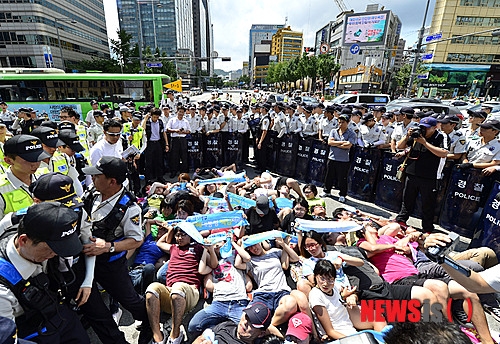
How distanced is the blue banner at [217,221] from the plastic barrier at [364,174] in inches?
162

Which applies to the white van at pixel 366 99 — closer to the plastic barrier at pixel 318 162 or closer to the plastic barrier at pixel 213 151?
→ the plastic barrier at pixel 318 162

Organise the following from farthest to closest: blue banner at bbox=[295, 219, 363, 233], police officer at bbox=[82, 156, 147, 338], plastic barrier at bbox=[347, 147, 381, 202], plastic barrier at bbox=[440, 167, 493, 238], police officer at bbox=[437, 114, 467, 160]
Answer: plastic barrier at bbox=[347, 147, 381, 202] < police officer at bbox=[437, 114, 467, 160] < plastic barrier at bbox=[440, 167, 493, 238] < blue banner at bbox=[295, 219, 363, 233] < police officer at bbox=[82, 156, 147, 338]

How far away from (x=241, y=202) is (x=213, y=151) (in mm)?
4564

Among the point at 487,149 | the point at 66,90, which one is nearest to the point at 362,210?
the point at 487,149

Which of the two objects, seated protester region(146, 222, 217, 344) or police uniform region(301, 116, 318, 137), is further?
police uniform region(301, 116, 318, 137)

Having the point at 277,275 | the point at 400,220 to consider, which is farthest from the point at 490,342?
the point at 400,220

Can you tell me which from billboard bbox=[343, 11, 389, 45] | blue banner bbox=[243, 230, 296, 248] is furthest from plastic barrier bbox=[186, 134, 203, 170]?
billboard bbox=[343, 11, 389, 45]

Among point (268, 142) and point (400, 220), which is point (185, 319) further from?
point (268, 142)

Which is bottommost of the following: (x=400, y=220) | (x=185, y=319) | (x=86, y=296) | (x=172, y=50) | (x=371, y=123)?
(x=185, y=319)

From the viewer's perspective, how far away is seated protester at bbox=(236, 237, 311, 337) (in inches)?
108

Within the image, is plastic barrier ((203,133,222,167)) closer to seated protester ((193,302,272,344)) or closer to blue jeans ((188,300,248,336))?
blue jeans ((188,300,248,336))

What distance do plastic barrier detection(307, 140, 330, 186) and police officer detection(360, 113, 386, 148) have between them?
3.71 ft

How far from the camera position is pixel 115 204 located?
7.88ft

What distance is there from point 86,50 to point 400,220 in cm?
7149
